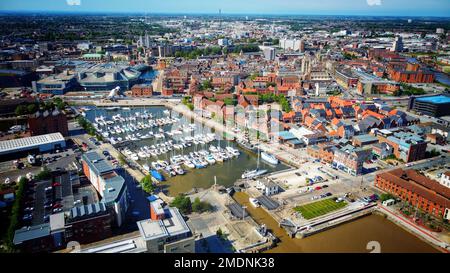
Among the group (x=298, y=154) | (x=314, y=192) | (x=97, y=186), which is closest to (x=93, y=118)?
(x=97, y=186)

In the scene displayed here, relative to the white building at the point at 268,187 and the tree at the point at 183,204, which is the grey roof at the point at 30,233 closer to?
the tree at the point at 183,204

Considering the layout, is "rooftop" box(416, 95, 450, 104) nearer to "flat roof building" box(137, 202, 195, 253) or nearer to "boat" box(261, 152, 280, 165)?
"boat" box(261, 152, 280, 165)

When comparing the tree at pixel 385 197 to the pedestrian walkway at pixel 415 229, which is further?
the tree at pixel 385 197

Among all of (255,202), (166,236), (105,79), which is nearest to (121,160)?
(255,202)

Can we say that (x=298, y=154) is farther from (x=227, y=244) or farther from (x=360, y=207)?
(x=227, y=244)

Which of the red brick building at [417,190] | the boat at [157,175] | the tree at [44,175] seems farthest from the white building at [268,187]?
the tree at [44,175]

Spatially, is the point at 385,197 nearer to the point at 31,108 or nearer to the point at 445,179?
the point at 445,179
